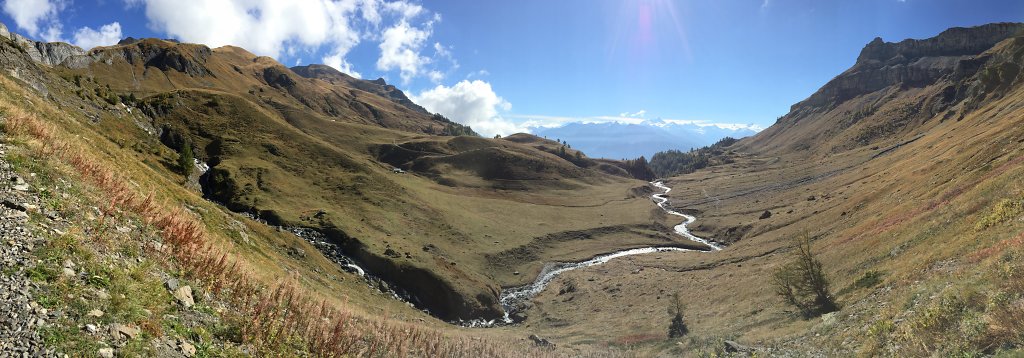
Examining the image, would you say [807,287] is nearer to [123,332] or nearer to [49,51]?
[123,332]

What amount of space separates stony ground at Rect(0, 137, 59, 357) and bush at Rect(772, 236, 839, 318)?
1772 inches

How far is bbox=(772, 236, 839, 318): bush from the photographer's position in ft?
127

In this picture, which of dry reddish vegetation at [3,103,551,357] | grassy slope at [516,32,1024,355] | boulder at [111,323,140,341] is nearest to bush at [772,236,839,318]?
grassy slope at [516,32,1024,355]

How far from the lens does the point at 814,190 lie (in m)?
134

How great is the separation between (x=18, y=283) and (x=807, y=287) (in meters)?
49.1

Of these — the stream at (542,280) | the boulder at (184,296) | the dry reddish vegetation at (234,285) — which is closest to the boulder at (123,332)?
the boulder at (184,296)

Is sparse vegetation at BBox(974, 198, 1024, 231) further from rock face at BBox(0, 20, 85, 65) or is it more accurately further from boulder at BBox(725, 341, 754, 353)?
rock face at BBox(0, 20, 85, 65)

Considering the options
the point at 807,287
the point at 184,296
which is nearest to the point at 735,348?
the point at 807,287

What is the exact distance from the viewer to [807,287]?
4141cm

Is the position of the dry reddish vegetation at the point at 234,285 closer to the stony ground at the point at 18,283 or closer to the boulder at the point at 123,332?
the stony ground at the point at 18,283

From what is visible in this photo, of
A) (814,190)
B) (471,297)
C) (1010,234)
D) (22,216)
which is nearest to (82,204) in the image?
(22,216)

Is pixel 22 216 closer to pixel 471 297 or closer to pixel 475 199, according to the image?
pixel 471 297

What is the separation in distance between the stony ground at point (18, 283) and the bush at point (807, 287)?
4500 cm

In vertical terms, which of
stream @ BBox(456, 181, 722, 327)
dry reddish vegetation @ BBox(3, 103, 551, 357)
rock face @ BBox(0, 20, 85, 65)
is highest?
rock face @ BBox(0, 20, 85, 65)
